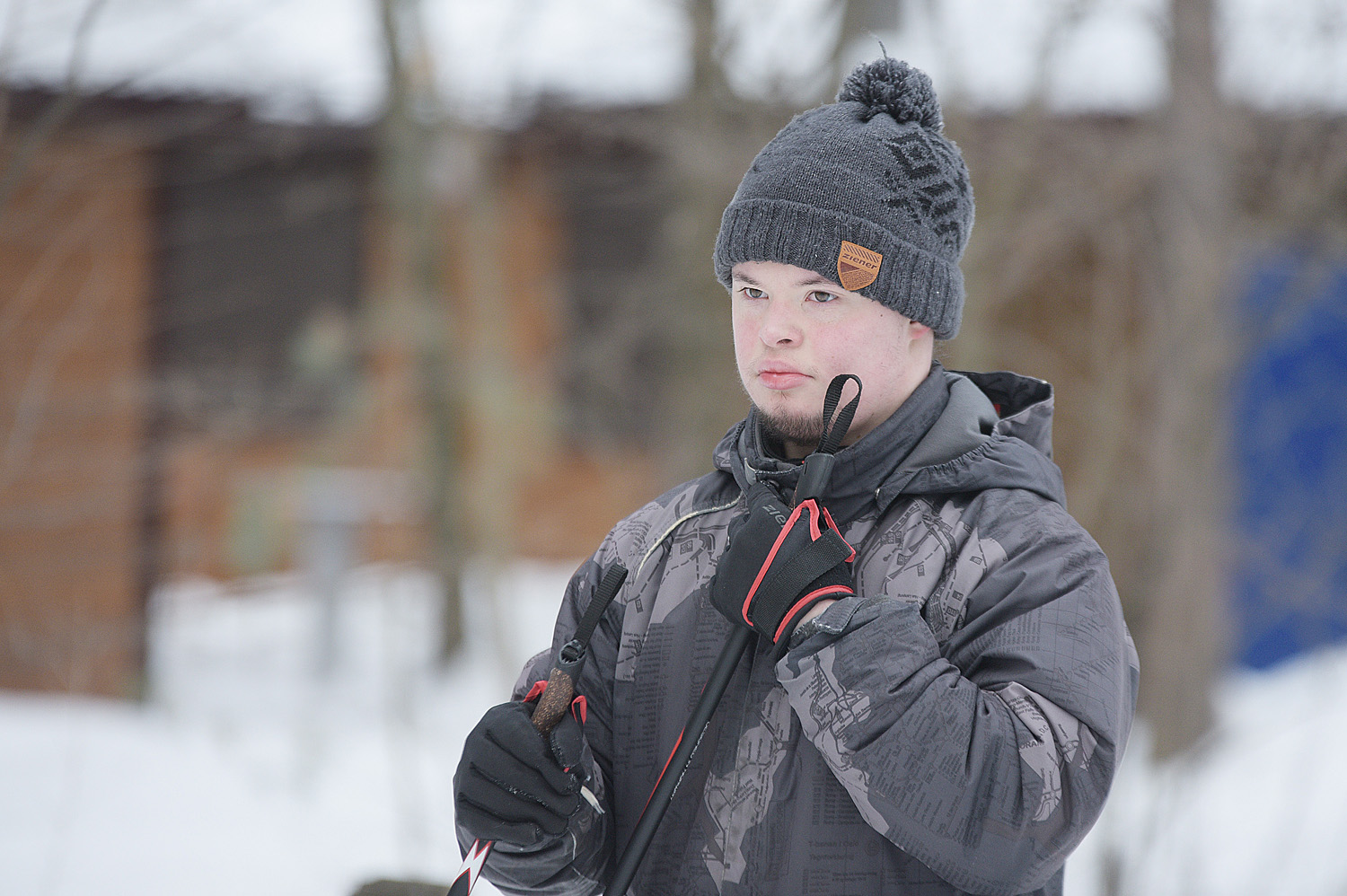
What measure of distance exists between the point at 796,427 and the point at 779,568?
26cm

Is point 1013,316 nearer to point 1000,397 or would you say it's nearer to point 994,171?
point 994,171

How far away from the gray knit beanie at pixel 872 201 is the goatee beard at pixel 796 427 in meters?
0.17

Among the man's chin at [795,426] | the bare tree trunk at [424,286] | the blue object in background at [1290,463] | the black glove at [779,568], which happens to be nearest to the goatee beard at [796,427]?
the man's chin at [795,426]

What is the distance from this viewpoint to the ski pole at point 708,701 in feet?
4.24

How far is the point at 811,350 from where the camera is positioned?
1.39m

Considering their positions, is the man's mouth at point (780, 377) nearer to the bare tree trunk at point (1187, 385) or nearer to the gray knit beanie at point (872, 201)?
the gray knit beanie at point (872, 201)

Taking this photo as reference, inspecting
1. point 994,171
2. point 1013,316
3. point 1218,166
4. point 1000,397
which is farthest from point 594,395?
point 1000,397

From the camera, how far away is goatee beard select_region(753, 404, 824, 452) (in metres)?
1.41

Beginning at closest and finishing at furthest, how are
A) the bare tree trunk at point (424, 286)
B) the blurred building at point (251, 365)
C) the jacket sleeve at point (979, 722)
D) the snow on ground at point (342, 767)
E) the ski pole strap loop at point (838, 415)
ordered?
the jacket sleeve at point (979, 722), the ski pole strap loop at point (838, 415), the snow on ground at point (342, 767), the bare tree trunk at point (424, 286), the blurred building at point (251, 365)

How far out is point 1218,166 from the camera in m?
4.71

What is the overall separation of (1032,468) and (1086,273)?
502cm

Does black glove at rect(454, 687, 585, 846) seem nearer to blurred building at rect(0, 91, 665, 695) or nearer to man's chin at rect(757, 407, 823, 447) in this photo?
man's chin at rect(757, 407, 823, 447)

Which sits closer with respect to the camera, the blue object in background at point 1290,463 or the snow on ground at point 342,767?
the snow on ground at point 342,767

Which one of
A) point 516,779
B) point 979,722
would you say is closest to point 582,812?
point 516,779
